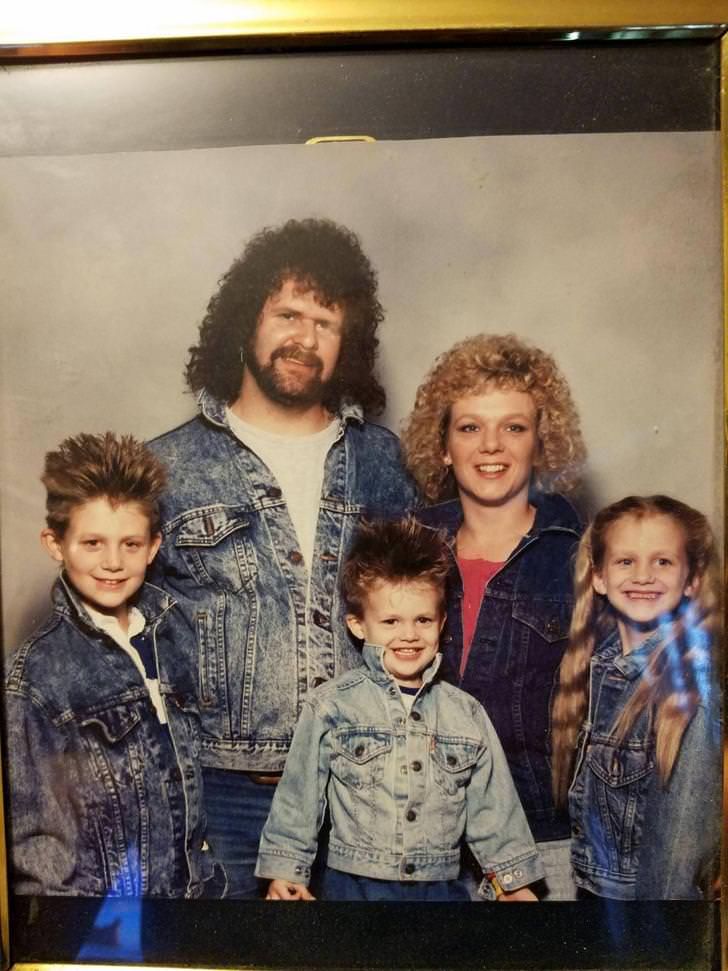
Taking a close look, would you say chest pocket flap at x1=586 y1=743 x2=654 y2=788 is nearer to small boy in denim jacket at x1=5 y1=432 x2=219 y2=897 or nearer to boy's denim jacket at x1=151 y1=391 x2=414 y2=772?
boy's denim jacket at x1=151 y1=391 x2=414 y2=772

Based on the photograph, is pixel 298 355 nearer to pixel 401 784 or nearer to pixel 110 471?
pixel 110 471

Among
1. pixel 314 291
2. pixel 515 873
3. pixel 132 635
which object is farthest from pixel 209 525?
pixel 515 873

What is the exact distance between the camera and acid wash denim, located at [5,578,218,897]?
3.01 feet

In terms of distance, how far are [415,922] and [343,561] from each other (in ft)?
1.30

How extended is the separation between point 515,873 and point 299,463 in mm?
497

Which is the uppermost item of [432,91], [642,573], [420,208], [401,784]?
[432,91]

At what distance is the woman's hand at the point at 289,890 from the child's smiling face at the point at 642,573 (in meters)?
0.43

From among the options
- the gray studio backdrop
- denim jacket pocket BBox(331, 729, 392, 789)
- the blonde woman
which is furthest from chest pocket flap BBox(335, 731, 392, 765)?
the gray studio backdrop

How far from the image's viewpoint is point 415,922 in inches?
35.9

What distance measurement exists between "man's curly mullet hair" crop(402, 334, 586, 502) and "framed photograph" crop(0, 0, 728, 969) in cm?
1

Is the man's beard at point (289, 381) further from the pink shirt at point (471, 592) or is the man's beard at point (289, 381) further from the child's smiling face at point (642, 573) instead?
the child's smiling face at point (642, 573)

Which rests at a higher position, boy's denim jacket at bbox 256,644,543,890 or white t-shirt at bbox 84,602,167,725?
white t-shirt at bbox 84,602,167,725

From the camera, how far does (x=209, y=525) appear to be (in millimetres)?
908

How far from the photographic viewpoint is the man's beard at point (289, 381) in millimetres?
901
